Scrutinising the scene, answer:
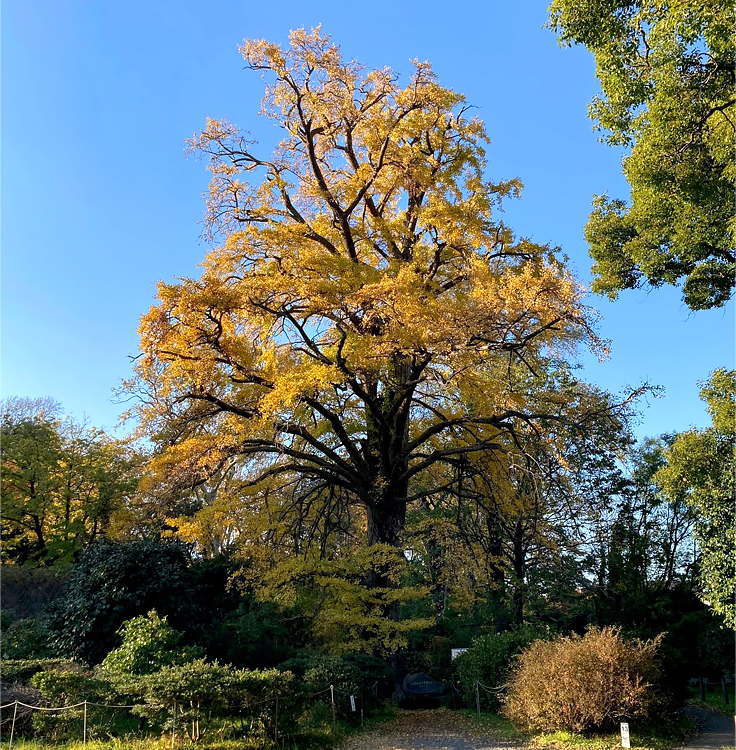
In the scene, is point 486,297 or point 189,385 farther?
point 189,385

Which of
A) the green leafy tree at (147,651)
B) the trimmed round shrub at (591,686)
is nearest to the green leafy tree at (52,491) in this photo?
the green leafy tree at (147,651)

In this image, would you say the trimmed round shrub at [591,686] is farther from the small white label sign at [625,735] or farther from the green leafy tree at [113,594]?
the green leafy tree at [113,594]

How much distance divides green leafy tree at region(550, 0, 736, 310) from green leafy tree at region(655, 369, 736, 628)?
274 cm

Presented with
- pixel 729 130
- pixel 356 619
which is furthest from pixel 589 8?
pixel 356 619

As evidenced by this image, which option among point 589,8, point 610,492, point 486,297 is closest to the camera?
point 589,8

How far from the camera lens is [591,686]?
32.7 feet

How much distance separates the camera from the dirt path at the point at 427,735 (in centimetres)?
1015

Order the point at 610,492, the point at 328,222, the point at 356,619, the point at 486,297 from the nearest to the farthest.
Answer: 1. the point at 486,297
2. the point at 356,619
3. the point at 328,222
4. the point at 610,492

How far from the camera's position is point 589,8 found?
1013cm

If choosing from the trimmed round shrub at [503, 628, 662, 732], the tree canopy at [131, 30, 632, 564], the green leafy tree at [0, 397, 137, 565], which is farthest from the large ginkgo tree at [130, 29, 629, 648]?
the green leafy tree at [0, 397, 137, 565]

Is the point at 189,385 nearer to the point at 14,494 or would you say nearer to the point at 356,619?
the point at 356,619

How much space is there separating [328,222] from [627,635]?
43.5ft

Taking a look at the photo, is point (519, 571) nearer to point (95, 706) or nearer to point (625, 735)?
point (625, 735)

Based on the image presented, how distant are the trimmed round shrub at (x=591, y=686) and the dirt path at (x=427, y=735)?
86cm
